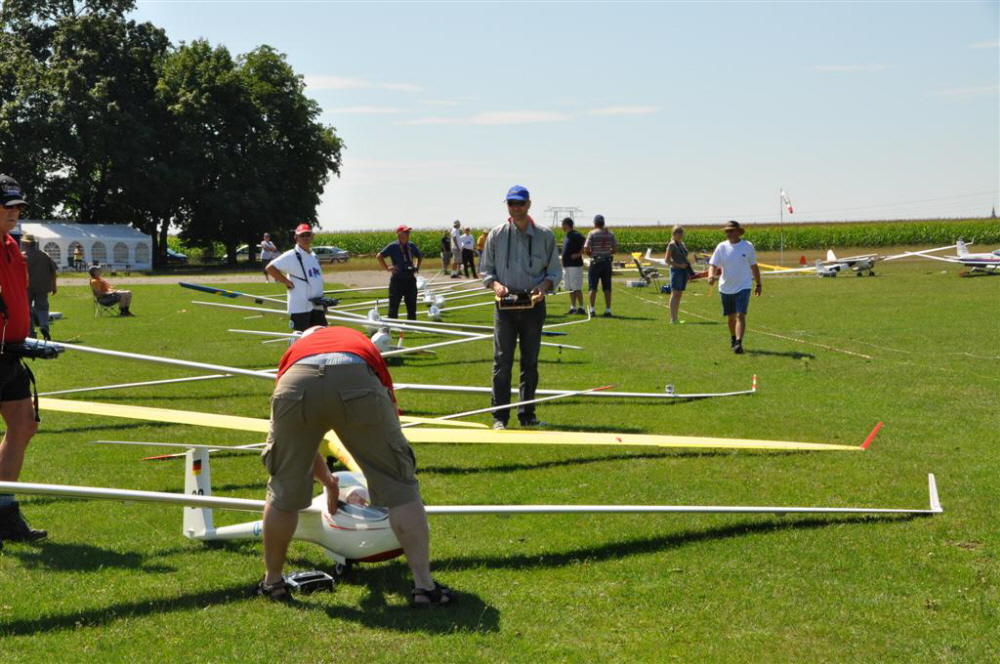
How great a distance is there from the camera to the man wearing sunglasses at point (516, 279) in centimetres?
905

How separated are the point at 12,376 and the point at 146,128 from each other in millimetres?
59822

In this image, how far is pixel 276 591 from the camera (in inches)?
182

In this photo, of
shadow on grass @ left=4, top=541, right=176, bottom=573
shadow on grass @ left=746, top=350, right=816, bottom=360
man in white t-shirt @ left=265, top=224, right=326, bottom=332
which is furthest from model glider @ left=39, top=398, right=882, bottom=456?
shadow on grass @ left=746, top=350, right=816, bottom=360

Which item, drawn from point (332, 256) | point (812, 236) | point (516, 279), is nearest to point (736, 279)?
point (516, 279)

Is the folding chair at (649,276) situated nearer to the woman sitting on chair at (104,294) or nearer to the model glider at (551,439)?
the woman sitting on chair at (104,294)

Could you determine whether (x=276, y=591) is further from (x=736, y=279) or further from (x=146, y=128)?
(x=146, y=128)

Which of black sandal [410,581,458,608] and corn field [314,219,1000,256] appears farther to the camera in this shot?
corn field [314,219,1000,256]

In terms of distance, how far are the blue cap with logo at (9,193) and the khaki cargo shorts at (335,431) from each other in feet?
8.01

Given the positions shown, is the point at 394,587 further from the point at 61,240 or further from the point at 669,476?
the point at 61,240

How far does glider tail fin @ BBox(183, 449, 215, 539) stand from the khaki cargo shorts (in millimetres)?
1164

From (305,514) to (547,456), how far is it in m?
3.08

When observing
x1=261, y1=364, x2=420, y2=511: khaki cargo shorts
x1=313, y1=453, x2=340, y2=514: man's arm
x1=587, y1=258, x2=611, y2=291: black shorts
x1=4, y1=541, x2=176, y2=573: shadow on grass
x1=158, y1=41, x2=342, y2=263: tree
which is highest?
x1=158, y1=41, x2=342, y2=263: tree

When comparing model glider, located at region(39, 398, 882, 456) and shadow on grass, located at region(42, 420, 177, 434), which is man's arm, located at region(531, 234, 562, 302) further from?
shadow on grass, located at region(42, 420, 177, 434)

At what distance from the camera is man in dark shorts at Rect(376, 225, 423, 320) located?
16938 millimetres
